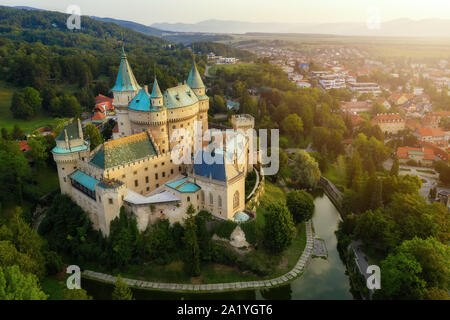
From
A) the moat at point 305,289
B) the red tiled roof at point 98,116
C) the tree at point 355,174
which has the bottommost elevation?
the moat at point 305,289

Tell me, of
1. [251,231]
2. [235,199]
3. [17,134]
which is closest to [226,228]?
[251,231]

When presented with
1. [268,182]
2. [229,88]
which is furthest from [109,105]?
[268,182]

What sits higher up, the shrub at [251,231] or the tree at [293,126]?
the tree at [293,126]

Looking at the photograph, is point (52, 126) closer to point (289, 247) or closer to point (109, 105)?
point (109, 105)

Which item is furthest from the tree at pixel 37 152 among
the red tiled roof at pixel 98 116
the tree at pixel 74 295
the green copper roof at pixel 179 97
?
the tree at pixel 74 295

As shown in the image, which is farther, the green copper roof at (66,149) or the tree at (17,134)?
the tree at (17,134)

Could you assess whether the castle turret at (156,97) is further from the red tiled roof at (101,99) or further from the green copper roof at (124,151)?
the red tiled roof at (101,99)

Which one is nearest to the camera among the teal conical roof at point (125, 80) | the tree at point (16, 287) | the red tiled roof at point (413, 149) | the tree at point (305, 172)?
the tree at point (16, 287)
